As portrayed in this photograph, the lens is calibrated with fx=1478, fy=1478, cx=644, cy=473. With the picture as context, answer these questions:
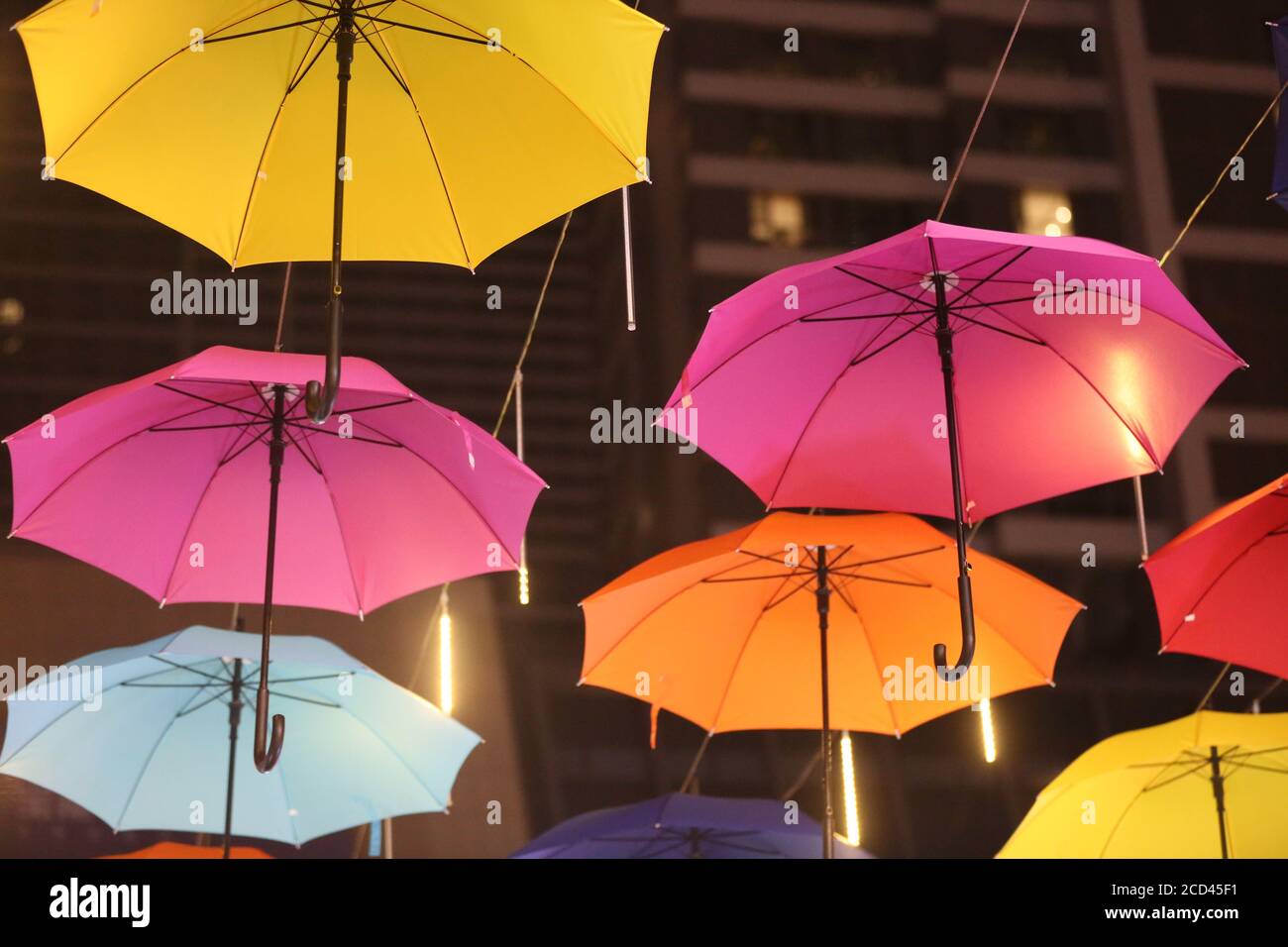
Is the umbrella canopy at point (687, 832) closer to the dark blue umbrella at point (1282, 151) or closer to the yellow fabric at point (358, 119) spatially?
the yellow fabric at point (358, 119)

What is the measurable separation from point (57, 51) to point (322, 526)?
1432mm

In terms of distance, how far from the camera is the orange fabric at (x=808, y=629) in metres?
4.71

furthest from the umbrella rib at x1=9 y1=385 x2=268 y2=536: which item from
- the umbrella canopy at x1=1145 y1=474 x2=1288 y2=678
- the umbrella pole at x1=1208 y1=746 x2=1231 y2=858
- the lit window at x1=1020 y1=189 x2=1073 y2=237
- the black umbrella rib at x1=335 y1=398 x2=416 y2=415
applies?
the lit window at x1=1020 y1=189 x2=1073 y2=237

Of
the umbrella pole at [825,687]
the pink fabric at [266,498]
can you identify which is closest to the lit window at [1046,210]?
the umbrella pole at [825,687]

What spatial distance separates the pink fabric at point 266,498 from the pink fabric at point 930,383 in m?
0.65

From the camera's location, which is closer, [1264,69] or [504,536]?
[504,536]

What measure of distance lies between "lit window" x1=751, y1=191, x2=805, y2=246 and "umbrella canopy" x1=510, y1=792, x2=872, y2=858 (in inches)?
522

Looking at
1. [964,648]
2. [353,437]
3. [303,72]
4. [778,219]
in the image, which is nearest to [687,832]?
[353,437]

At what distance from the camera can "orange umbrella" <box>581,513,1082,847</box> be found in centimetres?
470

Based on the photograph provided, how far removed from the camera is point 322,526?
418 cm

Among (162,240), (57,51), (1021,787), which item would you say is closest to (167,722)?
(57,51)

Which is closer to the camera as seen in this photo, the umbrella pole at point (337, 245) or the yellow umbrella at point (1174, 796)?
the umbrella pole at point (337, 245)

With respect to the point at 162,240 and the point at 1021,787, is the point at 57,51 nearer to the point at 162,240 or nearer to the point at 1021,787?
the point at 162,240
